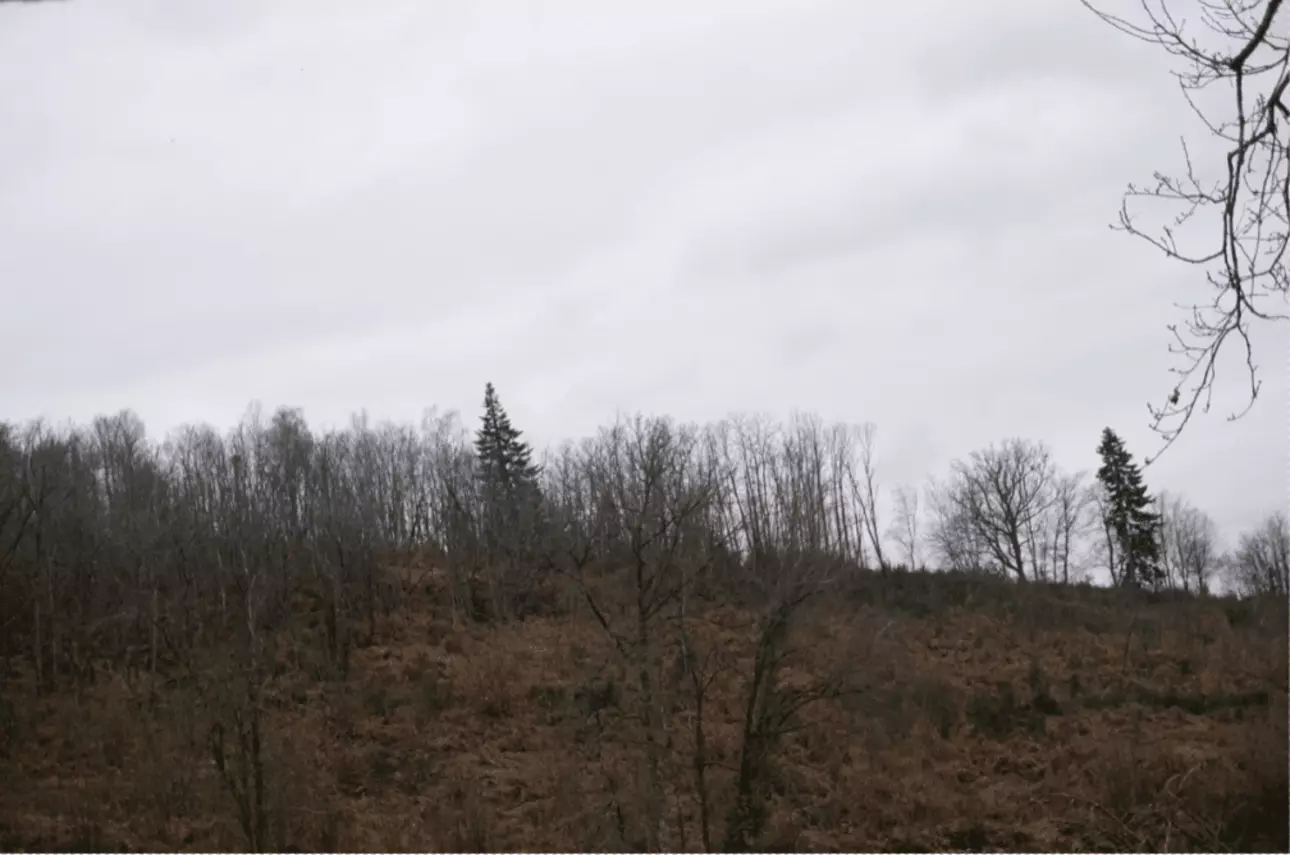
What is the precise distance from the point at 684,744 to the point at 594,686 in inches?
162

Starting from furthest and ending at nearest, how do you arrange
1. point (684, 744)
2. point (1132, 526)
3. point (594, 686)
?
1. point (1132, 526)
2. point (594, 686)
3. point (684, 744)

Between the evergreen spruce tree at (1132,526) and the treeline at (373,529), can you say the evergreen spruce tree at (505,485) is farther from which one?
the evergreen spruce tree at (1132,526)

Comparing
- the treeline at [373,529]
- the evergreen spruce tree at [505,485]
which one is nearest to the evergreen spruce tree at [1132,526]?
the treeline at [373,529]

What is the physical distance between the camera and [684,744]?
14.3 m

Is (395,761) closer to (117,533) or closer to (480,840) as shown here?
(480,840)

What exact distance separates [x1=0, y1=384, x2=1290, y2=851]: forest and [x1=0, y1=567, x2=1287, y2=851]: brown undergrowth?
7cm

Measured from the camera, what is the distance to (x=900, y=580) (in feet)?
101

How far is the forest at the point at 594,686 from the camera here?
1200 centimetres

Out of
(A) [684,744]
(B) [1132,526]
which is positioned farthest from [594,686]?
(B) [1132,526]

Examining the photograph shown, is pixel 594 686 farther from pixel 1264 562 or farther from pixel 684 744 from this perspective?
pixel 1264 562

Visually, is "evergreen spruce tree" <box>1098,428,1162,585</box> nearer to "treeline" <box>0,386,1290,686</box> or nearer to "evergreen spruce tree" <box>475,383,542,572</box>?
"treeline" <box>0,386,1290,686</box>

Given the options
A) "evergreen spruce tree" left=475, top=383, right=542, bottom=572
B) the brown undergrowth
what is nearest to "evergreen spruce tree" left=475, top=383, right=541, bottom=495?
"evergreen spruce tree" left=475, top=383, right=542, bottom=572

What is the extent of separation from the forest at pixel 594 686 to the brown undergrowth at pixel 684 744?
0.24 ft

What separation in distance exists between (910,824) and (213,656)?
10075mm
